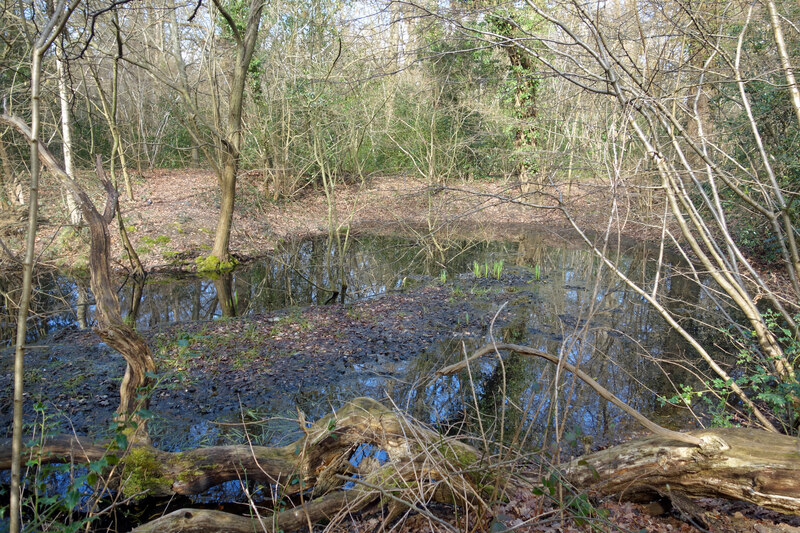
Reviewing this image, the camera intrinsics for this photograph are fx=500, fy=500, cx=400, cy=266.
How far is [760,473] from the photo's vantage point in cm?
281

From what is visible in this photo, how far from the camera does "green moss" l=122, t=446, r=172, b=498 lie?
374 centimetres

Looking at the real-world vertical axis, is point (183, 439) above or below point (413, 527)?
below

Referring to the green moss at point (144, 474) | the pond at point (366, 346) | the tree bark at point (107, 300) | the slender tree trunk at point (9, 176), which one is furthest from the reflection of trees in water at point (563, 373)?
the slender tree trunk at point (9, 176)

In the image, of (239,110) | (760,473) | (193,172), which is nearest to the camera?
(760,473)

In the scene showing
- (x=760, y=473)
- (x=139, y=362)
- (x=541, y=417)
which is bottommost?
(x=541, y=417)

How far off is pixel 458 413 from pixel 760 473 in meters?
3.22

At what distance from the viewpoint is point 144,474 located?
378cm

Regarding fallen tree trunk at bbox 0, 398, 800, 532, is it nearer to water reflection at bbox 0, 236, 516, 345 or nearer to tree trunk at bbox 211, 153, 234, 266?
water reflection at bbox 0, 236, 516, 345

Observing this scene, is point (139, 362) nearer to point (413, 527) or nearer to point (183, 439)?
point (183, 439)

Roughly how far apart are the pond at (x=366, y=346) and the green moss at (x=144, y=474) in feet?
2.02

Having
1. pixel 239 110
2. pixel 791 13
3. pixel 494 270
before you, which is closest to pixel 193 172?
pixel 239 110

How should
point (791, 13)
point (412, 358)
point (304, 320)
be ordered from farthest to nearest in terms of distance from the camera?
point (304, 320)
point (412, 358)
point (791, 13)

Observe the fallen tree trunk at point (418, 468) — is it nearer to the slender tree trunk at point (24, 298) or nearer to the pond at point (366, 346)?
the pond at point (366, 346)

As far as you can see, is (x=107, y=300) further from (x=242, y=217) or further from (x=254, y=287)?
(x=242, y=217)
